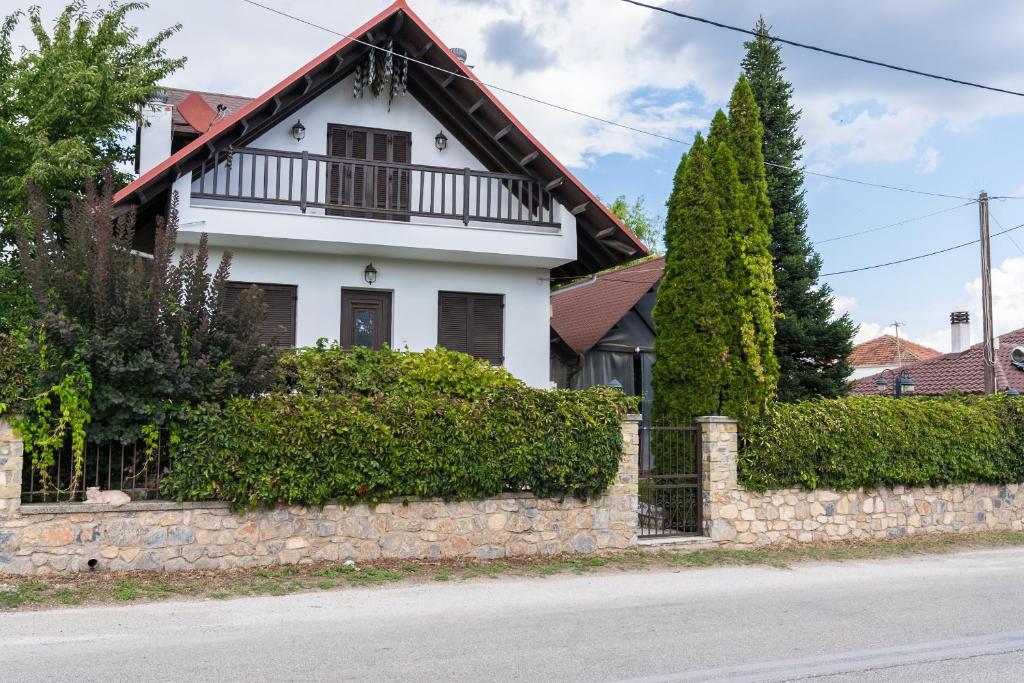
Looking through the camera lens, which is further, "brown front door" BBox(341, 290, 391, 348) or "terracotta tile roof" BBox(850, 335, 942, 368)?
"terracotta tile roof" BBox(850, 335, 942, 368)

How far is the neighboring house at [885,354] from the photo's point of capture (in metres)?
40.5

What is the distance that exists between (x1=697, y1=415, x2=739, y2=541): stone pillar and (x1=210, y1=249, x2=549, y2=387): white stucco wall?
4.38 meters

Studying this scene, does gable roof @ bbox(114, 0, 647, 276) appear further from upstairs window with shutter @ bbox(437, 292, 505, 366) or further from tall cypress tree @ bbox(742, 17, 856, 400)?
tall cypress tree @ bbox(742, 17, 856, 400)

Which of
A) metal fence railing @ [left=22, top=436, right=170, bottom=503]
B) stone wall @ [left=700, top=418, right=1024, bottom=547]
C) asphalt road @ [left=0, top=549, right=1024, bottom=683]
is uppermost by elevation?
metal fence railing @ [left=22, top=436, right=170, bottom=503]

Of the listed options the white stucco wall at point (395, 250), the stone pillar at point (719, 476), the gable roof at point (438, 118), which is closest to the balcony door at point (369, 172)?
the white stucco wall at point (395, 250)

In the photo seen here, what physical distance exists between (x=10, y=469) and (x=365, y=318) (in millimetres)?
6948

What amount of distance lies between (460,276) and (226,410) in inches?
264

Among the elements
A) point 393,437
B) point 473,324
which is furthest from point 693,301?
point 393,437

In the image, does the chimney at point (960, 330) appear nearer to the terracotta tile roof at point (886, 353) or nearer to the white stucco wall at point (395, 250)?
the terracotta tile roof at point (886, 353)

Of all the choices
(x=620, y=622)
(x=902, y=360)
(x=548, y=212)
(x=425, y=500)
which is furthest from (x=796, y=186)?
(x=902, y=360)

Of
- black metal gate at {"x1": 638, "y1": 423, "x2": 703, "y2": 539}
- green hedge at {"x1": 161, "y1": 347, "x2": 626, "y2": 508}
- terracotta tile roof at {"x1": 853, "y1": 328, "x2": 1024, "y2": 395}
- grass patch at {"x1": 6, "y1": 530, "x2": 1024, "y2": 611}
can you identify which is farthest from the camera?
terracotta tile roof at {"x1": 853, "y1": 328, "x2": 1024, "y2": 395}

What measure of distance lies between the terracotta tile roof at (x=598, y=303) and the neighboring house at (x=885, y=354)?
68.7ft

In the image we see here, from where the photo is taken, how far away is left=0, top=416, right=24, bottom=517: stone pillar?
861 centimetres

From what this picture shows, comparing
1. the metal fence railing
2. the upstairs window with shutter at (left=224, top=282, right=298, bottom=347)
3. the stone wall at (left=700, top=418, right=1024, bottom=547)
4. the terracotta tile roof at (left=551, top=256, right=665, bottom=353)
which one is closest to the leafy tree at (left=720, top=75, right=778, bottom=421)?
the stone wall at (left=700, top=418, right=1024, bottom=547)
